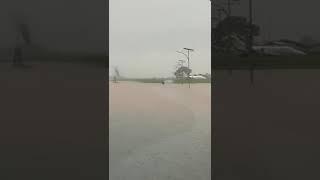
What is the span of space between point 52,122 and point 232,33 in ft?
6.28

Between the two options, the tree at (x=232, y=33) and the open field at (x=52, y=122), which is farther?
the tree at (x=232, y=33)

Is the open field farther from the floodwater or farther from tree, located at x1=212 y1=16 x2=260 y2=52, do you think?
tree, located at x1=212 y1=16 x2=260 y2=52

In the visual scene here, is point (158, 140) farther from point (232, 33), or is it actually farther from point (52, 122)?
point (232, 33)

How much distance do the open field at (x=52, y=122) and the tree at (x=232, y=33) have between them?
1.14 metres

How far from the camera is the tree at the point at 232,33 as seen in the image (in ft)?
10.7

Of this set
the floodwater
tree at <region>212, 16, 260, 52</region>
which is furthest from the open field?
tree at <region>212, 16, 260, 52</region>

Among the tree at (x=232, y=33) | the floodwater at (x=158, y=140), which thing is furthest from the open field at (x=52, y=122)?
the tree at (x=232, y=33)

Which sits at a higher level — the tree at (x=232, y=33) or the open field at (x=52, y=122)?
the tree at (x=232, y=33)

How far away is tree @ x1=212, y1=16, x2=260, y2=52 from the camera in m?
3.25

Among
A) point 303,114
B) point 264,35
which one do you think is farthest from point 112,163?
point 264,35

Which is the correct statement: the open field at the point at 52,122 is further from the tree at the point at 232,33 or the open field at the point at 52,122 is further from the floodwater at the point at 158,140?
the tree at the point at 232,33

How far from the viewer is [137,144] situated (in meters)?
1.94

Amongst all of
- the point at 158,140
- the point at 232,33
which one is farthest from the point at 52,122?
the point at 232,33

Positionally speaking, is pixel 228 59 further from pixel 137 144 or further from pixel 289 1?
pixel 137 144
